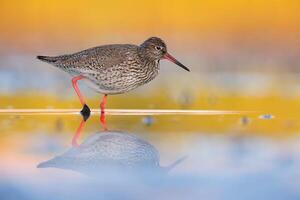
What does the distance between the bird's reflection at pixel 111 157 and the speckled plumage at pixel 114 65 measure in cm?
110

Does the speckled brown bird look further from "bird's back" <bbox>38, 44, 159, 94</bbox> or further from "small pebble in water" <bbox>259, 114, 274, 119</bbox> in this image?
"small pebble in water" <bbox>259, 114, 274, 119</bbox>

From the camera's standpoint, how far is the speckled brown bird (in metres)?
4.98

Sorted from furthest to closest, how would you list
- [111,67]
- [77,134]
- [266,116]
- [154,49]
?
[154,49] < [111,67] < [266,116] < [77,134]

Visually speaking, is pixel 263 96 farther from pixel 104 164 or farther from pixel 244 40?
pixel 104 164

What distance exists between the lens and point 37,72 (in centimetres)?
653

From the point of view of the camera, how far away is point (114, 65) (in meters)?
4.98

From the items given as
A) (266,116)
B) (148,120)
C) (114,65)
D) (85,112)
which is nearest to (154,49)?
(114,65)

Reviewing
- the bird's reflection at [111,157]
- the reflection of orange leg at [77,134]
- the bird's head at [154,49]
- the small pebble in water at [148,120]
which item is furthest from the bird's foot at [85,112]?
the bird's reflection at [111,157]

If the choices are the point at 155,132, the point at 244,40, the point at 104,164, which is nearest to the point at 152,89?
the point at 244,40

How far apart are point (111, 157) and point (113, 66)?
66.7 inches

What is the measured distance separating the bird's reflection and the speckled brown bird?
3.60 feet

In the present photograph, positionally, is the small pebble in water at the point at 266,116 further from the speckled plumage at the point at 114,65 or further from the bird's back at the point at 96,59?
the bird's back at the point at 96,59

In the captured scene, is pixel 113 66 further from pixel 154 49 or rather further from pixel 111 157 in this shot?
pixel 111 157

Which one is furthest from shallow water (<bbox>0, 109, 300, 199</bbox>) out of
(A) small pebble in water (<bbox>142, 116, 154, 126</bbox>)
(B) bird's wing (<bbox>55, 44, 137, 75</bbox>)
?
(B) bird's wing (<bbox>55, 44, 137, 75</bbox>)
